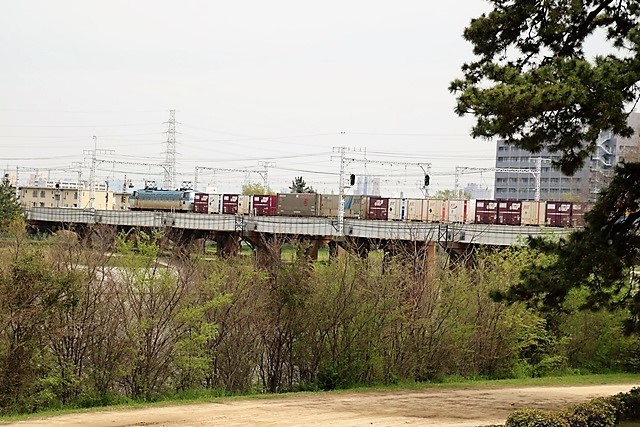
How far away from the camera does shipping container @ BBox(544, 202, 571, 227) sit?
47.8 metres

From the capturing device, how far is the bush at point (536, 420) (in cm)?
1494

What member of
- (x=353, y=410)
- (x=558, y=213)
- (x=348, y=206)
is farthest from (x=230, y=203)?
(x=353, y=410)

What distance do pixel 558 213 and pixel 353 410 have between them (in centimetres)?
3080

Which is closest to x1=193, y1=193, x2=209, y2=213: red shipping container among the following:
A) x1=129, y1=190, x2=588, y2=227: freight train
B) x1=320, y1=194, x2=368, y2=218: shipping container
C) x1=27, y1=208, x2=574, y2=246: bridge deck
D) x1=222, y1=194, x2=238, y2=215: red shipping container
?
x1=129, y1=190, x2=588, y2=227: freight train

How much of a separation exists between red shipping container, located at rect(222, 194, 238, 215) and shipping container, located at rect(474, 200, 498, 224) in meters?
21.5

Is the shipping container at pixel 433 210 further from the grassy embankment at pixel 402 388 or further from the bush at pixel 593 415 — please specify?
the bush at pixel 593 415

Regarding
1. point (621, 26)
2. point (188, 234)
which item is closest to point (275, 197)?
point (188, 234)

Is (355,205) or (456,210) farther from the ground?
(355,205)

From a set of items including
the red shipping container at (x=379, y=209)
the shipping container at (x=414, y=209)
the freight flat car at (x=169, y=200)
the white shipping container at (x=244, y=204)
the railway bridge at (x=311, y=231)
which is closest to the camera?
the railway bridge at (x=311, y=231)

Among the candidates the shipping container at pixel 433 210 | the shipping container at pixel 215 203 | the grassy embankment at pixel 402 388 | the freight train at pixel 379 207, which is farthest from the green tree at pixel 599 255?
the shipping container at pixel 215 203

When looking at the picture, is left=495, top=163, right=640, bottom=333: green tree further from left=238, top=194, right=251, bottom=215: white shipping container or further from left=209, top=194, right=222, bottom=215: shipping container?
left=209, top=194, right=222, bottom=215: shipping container

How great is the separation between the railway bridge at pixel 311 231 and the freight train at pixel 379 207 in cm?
583

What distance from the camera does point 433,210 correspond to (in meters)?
54.5

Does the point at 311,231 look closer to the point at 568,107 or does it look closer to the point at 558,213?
the point at 558,213
